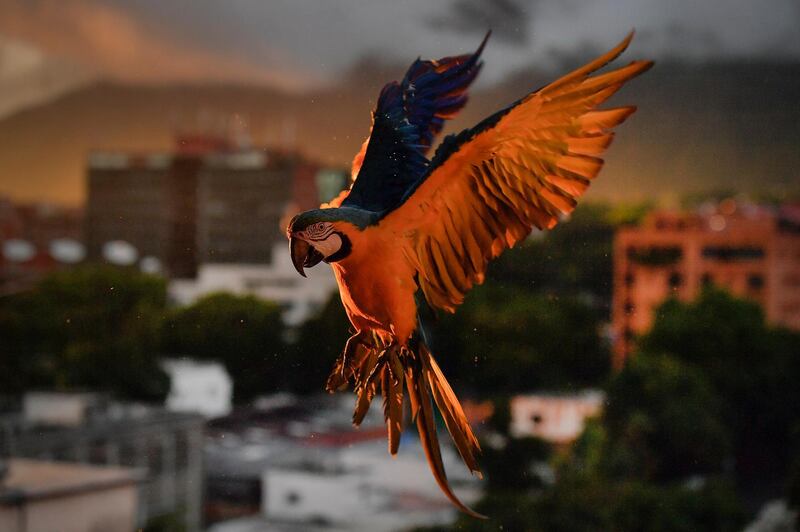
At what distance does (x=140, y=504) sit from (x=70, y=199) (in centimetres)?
86

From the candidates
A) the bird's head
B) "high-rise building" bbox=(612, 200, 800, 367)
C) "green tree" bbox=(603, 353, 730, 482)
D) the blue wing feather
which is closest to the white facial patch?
the bird's head

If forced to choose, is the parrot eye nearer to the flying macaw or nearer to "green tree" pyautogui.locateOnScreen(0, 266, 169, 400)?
the flying macaw

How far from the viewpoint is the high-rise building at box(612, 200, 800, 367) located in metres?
2.47

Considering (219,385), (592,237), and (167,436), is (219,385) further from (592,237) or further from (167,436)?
(592,237)

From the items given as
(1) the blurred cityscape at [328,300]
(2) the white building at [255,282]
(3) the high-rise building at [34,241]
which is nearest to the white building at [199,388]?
(1) the blurred cityscape at [328,300]

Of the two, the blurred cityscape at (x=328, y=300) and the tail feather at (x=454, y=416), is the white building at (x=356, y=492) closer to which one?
the blurred cityscape at (x=328, y=300)

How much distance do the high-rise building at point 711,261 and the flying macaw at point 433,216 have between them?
1.29m

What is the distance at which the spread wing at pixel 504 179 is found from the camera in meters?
1.07

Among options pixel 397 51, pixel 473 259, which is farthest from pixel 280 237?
pixel 473 259

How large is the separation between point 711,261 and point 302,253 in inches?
70.5

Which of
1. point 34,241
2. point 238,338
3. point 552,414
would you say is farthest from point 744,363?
point 34,241

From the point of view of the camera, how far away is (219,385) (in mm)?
2111

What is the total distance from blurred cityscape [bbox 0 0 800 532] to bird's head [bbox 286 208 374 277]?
0.65m

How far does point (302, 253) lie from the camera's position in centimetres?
113
